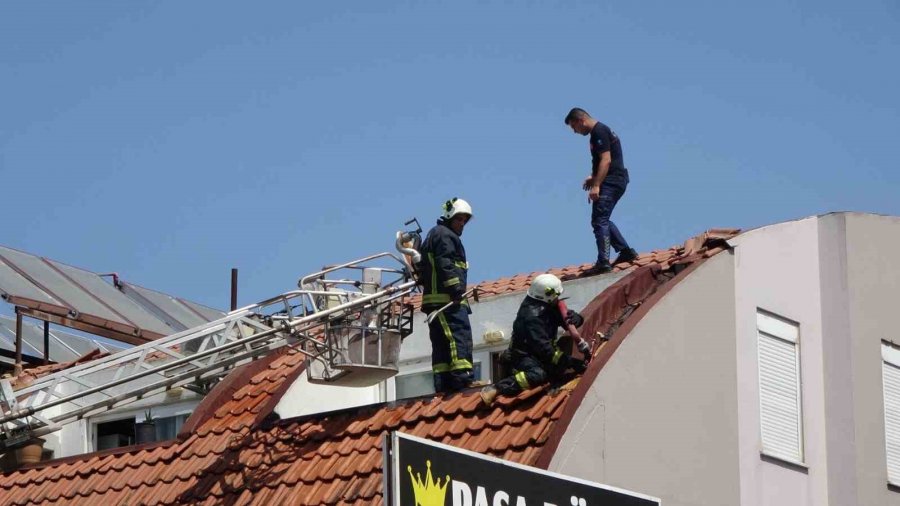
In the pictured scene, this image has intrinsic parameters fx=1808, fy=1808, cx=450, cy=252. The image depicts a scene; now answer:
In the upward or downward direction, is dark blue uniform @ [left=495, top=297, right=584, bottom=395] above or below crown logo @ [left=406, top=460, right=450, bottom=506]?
above

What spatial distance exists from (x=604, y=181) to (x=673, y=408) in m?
3.72

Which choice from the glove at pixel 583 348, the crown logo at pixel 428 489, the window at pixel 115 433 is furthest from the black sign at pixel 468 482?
the window at pixel 115 433

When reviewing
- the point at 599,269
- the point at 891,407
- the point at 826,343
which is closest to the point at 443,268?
the point at 599,269

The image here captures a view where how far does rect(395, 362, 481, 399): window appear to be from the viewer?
792 inches

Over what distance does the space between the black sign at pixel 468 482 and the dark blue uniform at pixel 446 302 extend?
322 centimetres

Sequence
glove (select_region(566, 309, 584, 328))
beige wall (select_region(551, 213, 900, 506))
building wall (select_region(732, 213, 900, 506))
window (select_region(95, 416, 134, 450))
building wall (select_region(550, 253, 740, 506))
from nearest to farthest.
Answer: building wall (select_region(550, 253, 740, 506)) → beige wall (select_region(551, 213, 900, 506)) → glove (select_region(566, 309, 584, 328)) → building wall (select_region(732, 213, 900, 506)) → window (select_region(95, 416, 134, 450))

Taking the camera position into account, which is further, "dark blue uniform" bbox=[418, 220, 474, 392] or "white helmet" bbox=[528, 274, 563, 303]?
"dark blue uniform" bbox=[418, 220, 474, 392]

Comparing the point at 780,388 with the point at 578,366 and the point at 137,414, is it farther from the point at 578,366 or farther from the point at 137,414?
the point at 137,414

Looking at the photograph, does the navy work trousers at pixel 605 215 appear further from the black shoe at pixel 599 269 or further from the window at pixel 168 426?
the window at pixel 168 426

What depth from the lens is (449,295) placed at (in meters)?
17.7

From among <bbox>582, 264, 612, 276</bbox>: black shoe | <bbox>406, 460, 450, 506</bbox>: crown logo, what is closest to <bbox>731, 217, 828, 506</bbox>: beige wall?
<bbox>582, 264, 612, 276</bbox>: black shoe

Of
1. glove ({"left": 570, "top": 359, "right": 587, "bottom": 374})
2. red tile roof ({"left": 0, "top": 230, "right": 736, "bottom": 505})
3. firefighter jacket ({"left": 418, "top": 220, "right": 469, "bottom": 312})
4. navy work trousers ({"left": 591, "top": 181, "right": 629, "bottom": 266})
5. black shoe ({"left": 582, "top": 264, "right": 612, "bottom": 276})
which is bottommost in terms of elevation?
red tile roof ({"left": 0, "top": 230, "right": 736, "bottom": 505})

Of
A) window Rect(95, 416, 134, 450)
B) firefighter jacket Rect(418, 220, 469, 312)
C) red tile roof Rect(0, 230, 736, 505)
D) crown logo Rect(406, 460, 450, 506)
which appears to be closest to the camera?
crown logo Rect(406, 460, 450, 506)

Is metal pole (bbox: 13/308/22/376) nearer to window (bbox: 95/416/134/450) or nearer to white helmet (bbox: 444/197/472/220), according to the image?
window (bbox: 95/416/134/450)
